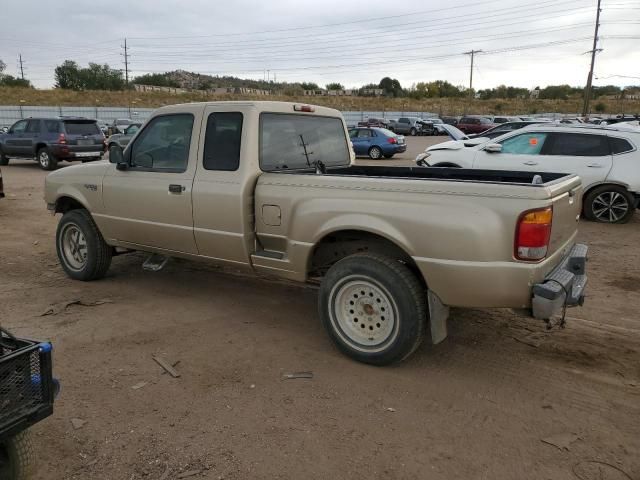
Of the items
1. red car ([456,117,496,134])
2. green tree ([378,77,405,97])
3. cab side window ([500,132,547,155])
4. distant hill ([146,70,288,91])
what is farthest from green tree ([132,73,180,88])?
cab side window ([500,132,547,155])

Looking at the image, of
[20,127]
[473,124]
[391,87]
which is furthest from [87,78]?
[20,127]

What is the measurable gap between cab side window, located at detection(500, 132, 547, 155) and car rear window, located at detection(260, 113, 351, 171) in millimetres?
5617

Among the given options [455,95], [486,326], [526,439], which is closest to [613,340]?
[486,326]

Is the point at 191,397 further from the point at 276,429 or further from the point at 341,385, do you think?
the point at 341,385

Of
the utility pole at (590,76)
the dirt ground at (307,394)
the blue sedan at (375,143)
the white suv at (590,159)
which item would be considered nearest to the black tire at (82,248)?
the dirt ground at (307,394)

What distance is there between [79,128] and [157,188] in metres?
14.7

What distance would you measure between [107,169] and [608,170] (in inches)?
323

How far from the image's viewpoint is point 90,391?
3.62m

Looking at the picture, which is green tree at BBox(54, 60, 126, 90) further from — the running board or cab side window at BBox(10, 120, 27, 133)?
the running board

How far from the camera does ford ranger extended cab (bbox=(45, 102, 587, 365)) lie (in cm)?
335

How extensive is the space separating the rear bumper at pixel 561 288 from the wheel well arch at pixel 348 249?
777mm

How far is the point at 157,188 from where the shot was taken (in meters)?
4.98

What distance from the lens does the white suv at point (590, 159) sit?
9258 mm

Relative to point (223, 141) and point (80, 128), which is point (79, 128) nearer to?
point (80, 128)
